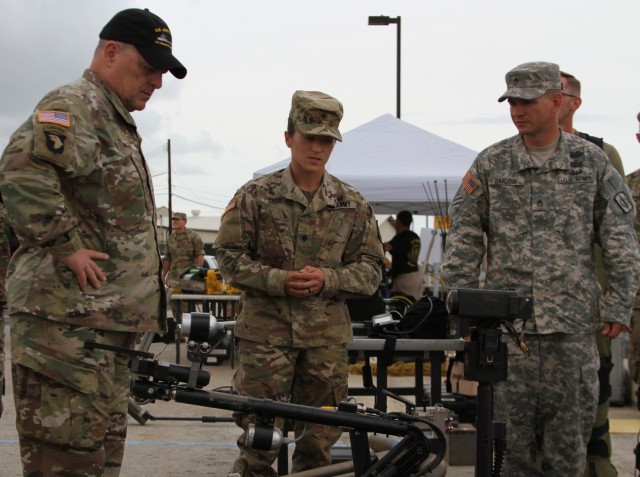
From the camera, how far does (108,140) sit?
3.43 metres

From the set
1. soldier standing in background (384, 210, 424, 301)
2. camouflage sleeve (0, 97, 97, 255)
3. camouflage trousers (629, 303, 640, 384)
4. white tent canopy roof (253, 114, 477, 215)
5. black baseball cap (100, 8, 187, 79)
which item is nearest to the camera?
camouflage sleeve (0, 97, 97, 255)

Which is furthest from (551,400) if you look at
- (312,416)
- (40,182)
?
(40,182)

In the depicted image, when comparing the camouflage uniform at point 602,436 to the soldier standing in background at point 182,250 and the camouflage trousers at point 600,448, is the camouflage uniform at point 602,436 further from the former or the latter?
the soldier standing in background at point 182,250

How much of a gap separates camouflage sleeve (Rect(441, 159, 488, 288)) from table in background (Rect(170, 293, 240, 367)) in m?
5.41

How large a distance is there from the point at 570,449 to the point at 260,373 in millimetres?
1483

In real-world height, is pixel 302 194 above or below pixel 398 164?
below

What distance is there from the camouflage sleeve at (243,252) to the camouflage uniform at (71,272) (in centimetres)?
87

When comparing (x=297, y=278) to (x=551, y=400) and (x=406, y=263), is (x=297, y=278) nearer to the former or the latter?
(x=551, y=400)

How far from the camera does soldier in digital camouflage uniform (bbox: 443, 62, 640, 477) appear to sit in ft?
14.2

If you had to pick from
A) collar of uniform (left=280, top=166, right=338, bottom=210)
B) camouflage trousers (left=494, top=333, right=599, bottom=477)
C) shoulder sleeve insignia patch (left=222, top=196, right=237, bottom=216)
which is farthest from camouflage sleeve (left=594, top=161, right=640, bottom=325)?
shoulder sleeve insignia patch (left=222, top=196, right=237, bottom=216)

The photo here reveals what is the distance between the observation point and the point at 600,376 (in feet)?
Result: 16.9

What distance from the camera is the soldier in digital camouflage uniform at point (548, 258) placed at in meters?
4.32

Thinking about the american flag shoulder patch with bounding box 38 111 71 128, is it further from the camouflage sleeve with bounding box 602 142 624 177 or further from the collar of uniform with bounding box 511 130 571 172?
the camouflage sleeve with bounding box 602 142 624 177

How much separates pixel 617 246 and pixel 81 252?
98.7 inches
